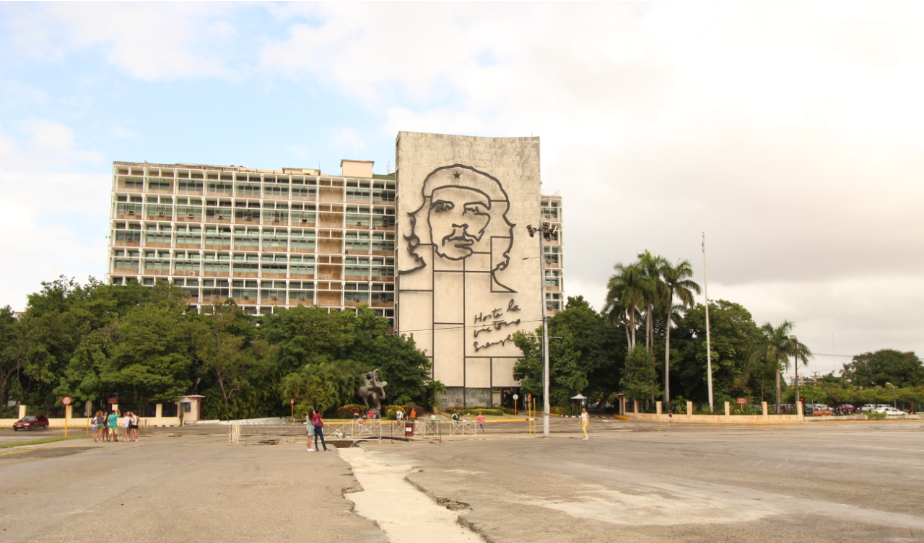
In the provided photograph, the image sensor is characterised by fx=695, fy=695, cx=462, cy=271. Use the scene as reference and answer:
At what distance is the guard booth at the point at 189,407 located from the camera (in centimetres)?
5816

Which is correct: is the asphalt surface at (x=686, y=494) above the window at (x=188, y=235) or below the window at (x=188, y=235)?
below

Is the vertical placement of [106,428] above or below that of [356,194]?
below

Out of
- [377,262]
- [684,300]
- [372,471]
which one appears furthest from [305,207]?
[372,471]

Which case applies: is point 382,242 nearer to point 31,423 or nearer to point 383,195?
point 383,195

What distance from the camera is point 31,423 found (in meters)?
53.1

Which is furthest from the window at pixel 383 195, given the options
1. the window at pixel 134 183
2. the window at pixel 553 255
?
the window at pixel 134 183

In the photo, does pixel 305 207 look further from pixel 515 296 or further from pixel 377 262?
pixel 515 296

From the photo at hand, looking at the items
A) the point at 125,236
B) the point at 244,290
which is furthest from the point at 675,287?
the point at 125,236

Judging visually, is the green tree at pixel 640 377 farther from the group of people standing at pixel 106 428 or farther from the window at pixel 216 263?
the window at pixel 216 263

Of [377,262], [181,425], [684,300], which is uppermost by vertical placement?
[377,262]

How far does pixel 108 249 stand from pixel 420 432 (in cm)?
6624

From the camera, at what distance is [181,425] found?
56781mm

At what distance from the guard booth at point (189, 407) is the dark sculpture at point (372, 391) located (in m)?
13.8

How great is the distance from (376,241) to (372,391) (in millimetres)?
36736
